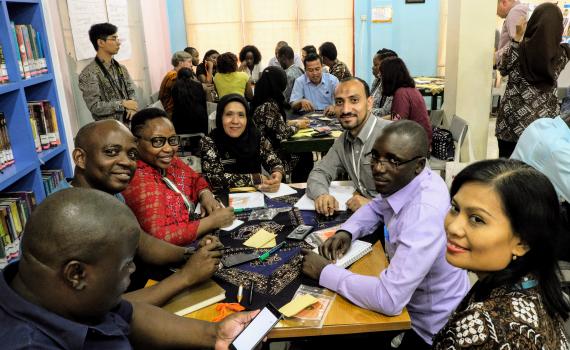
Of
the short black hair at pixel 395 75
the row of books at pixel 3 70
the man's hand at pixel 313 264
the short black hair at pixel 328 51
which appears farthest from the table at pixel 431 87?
the row of books at pixel 3 70

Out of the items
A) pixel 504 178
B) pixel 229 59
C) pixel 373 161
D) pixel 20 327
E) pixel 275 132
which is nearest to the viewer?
pixel 20 327

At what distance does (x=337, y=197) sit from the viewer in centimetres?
264

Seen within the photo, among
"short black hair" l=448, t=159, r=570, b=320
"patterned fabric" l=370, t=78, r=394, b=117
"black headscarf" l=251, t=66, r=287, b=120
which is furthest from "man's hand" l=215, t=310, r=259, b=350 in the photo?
"patterned fabric" l=370, t=78, r=394, b=117

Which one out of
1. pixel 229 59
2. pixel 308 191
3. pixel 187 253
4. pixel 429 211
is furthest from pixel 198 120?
pixel 429 211

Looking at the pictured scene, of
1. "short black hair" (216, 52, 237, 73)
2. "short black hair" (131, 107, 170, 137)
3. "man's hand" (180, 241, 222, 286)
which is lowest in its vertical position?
"man's hand" (180, 241, 222, 286)

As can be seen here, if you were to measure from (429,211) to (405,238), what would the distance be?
143 mm

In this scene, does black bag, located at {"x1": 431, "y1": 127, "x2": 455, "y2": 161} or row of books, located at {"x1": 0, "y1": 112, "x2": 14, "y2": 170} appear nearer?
row of books, located at {"x1": 0, "y1": 112, "x2": 14, "y2": 170}

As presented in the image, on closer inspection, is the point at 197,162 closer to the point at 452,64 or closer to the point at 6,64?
the point at 6,64

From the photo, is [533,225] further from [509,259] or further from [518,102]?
[518,102]

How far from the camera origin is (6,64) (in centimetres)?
270

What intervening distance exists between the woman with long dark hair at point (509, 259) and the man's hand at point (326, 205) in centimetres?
119

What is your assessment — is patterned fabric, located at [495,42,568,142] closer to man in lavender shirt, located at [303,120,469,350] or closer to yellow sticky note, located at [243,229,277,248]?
man in lavender shirt, located at [303,120,469,350]

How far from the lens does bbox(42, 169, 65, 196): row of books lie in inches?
126

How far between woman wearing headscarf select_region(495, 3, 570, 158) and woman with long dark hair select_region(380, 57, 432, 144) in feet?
2.35
